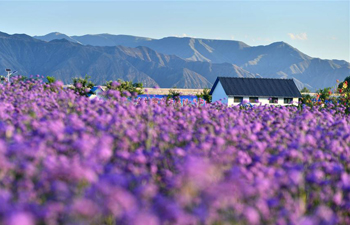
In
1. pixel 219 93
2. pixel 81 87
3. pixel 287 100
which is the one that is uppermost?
pixel 81 87

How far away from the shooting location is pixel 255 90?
5475 cm

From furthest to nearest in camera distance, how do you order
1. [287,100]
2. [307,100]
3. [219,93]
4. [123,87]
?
[287,100]
[219,93]
[123,87]
[307,100]

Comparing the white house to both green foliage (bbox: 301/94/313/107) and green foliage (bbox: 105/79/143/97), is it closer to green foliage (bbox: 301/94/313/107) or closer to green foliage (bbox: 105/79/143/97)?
green foliage (bbox: 105/79/143/97)

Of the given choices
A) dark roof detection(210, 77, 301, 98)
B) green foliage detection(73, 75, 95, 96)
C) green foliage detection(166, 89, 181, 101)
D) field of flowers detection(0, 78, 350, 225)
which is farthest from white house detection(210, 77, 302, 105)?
field of flowers detection(0, 78, 350, 225)

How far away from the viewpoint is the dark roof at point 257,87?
54562 millimetres

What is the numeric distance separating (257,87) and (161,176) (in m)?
51.9

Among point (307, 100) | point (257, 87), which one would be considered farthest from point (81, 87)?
point (257, 87)

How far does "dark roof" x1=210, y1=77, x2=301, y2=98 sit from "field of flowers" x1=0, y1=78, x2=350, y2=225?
47959 millimetres

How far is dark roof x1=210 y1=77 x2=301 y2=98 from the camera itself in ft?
179

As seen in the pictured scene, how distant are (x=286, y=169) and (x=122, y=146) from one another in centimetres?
200

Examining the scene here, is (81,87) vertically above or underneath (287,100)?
above

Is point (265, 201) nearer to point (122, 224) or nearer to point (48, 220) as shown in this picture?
point (122, 224)

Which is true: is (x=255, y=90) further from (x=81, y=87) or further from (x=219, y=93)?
(x=81, y=87)

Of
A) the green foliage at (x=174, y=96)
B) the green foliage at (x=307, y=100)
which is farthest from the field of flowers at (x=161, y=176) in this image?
the green foliage at (x=307, y=100)
